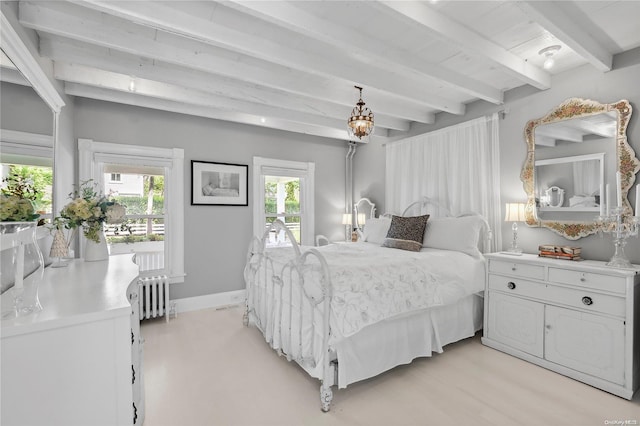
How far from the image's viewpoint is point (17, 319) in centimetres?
94

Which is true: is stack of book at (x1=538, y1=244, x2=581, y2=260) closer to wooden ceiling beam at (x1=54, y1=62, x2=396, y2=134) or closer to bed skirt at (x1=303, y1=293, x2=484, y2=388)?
bed skirt at (x1=303, y1=293, x2=484, y2=388)

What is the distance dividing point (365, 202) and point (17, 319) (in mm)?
4492

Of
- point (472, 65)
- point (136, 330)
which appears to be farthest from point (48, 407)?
point (472, 65)

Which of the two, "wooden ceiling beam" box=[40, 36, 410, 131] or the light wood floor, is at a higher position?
"wooden ceiling beam" box=[40, 36, 410, 131]

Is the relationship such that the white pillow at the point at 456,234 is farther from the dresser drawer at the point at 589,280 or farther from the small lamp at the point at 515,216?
the dresser drawer at the point at 589,280

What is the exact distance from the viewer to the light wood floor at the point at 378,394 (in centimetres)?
188

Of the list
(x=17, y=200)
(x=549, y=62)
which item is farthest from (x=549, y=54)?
(x=17, y=200)

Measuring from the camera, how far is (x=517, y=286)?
106 inches

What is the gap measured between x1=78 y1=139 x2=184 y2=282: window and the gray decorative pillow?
2598mm

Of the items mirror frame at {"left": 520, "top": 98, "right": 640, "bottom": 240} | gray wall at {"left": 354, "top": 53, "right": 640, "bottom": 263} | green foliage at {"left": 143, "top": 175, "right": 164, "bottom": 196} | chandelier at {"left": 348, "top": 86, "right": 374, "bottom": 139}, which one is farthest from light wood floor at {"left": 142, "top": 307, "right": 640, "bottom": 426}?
chandelier at {"left": 348, "top": 86, "right": 374, "bottom": 139}

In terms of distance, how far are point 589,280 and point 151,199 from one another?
443 centimetres

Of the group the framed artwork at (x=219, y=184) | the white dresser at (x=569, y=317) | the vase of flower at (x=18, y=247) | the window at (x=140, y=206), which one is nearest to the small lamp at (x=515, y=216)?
the white dresser at (x=569, y=317)

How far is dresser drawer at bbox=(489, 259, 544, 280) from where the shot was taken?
2572 millimetres

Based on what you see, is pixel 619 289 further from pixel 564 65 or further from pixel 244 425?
pixel 244 425
